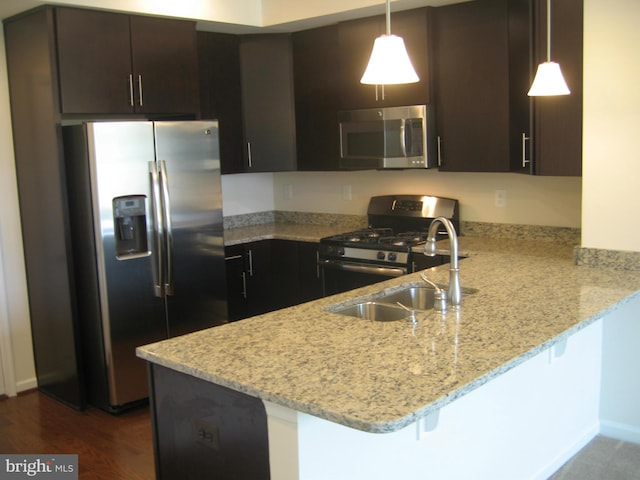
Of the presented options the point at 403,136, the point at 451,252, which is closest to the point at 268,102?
the point at 403,136

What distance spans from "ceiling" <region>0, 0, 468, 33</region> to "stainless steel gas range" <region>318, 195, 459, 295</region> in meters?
1.28

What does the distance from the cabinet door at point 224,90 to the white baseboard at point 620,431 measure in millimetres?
2872

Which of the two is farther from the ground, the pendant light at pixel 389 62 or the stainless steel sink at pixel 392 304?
the pendant light at pixel 389 62

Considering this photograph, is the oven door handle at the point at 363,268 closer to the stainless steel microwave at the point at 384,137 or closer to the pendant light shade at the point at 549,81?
the stainless steel microwave at the point at 384,137

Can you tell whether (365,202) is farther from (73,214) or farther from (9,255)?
(9,255)

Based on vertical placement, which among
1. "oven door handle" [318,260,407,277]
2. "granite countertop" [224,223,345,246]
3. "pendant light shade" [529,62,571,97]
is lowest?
"oven door handle" [318,260,407,277]

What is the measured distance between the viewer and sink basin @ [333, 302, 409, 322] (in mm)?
2877

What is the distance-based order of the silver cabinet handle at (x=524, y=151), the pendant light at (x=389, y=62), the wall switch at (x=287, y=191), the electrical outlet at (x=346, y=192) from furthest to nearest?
the wall switch at (x=287, y=191), the electrical outlet at (x=346, y=192), the silver cabinet handle at (x=524, y=151), the pendant light at (x=389, y=62)

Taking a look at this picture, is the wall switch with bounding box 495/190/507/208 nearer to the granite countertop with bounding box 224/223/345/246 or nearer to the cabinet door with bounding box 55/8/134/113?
the granite countertop with bounding box 224/223/345/246

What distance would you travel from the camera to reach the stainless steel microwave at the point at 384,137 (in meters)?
4.33

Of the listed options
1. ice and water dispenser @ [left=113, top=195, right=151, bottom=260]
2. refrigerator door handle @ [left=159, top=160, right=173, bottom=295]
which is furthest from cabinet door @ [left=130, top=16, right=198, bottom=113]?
ice and water dispenser @ [left=113, top=195, right=151, bottom=260]

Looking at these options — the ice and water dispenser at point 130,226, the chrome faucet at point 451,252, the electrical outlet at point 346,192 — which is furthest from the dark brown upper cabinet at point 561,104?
the ice and water dispenser at point 130,226

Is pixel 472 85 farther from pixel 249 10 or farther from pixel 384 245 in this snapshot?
pixel 249 10

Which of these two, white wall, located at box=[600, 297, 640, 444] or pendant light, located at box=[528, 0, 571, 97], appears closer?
pendant light, located at box=[528, 0, 571, 97]
